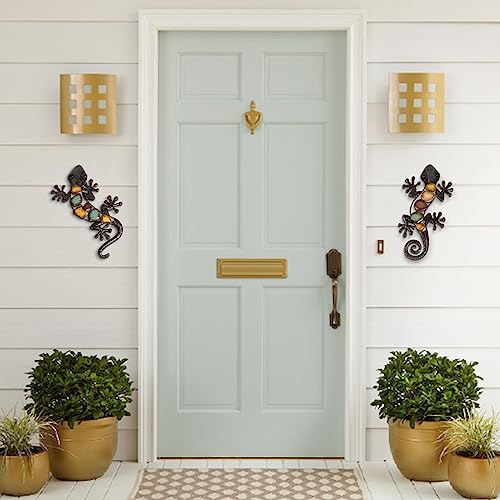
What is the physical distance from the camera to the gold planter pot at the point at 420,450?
3.97 metres

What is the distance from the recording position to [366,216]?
4.32 m

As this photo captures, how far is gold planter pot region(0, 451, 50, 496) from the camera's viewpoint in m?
3.80

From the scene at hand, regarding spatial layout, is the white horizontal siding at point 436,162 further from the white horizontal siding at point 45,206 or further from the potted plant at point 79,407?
the potted plant at point 79,407

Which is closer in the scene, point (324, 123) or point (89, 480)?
point (89, 480)

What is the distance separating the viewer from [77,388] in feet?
13.0

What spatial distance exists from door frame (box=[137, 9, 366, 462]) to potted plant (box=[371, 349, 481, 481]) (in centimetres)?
30

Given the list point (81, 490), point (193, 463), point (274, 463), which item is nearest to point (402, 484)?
point (274, 463)

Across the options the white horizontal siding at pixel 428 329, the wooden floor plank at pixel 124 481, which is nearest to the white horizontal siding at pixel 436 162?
the white horizontal siding at pixel 428 329

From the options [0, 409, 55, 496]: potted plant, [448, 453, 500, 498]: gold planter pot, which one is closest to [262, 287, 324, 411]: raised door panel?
[448, 453, 500, 498]: gold planter pot

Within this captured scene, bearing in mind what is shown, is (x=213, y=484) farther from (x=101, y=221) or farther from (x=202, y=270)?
(x=101, y=221)

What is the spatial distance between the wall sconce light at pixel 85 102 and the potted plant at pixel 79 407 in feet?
3.28

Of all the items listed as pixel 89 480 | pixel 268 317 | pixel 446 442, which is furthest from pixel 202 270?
pixel 446 442

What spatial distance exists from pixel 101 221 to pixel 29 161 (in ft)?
1.37

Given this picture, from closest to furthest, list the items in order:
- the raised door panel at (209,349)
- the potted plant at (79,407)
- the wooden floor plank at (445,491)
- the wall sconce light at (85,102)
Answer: the wooden floor plank at (445,491) < the potted plant at (79,407) < the wall sconce light at (85,102) < the raised door panel at (209,349)
